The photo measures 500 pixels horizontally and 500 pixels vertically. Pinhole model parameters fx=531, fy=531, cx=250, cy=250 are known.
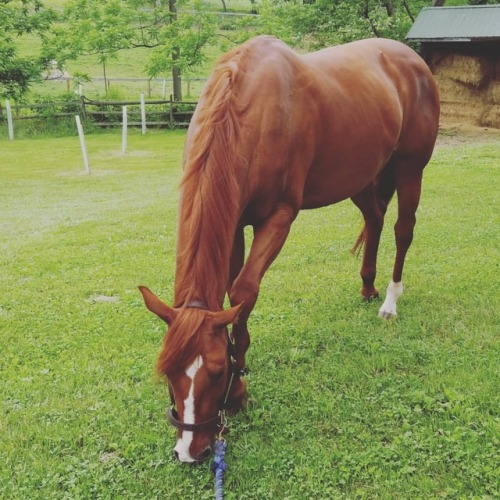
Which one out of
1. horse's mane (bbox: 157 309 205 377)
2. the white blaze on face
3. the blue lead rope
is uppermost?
horse's mane (bbox: 157 309 205 377)

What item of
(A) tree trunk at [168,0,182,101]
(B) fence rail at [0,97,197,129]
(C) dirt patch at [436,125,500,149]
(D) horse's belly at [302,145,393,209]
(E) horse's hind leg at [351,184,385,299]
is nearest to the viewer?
(D) horse's belly at [302,145,393,209]

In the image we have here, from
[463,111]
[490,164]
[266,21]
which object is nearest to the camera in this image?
[490,164]

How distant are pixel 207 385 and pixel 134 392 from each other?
1.07 meters

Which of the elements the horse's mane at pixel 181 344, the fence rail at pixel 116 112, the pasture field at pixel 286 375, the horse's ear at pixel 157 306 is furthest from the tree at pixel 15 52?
the horse's mane at pixel 181 344

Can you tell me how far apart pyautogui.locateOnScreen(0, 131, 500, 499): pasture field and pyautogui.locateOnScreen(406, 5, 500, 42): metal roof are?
10.6 meters

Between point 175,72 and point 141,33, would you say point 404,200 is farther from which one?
point 141,33

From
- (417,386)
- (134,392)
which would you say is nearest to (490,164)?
(417,386)

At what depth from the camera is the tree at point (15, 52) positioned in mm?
19344

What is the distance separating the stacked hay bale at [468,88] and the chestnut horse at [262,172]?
1301 centimetres

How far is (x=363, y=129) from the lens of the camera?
137 inches

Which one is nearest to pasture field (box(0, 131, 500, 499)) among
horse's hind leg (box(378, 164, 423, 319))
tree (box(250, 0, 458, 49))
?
horse's hind leg (box(378, 164, 423, 319))

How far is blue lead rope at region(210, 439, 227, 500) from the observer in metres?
2.27

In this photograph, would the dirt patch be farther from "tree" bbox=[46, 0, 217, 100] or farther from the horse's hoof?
"tree" bbox=[46, 0, 217, 100]

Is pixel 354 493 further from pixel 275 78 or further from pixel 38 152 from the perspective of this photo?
pixel 38 152
